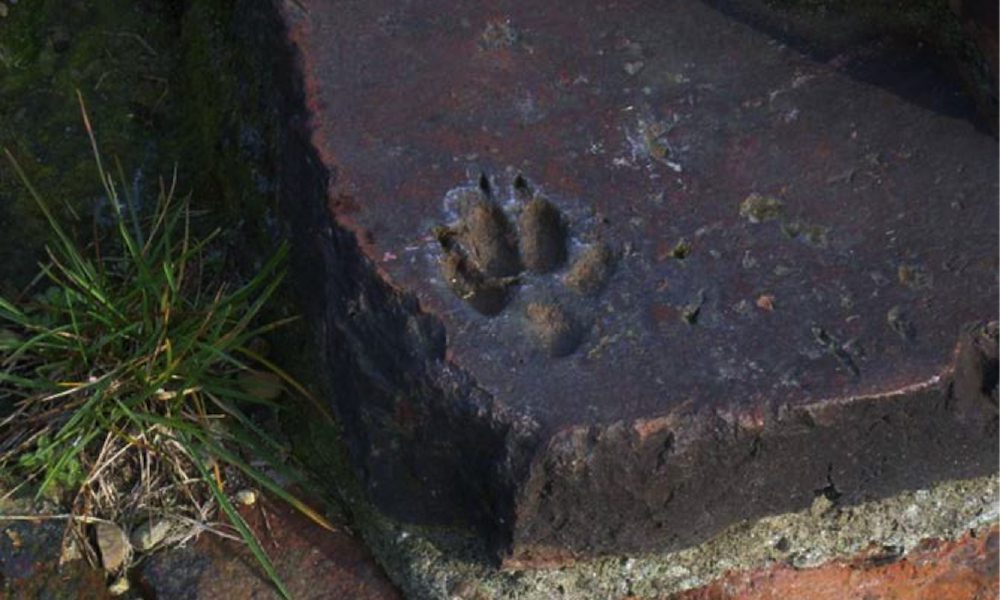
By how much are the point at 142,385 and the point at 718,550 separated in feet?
2.20

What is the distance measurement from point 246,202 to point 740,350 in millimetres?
659

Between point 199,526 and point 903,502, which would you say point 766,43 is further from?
point 199,526

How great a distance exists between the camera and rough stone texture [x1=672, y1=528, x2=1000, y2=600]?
1.64m

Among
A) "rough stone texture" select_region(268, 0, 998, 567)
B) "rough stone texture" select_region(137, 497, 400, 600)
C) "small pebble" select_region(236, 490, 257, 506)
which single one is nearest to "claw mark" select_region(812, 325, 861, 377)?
"rough stone texture" select_region(268, 0, 998, 567)

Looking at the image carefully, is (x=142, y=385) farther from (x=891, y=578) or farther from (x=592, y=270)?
(x=891, y=578)

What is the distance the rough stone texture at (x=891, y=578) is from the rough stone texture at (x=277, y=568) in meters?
0.34

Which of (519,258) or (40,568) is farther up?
(519,258)

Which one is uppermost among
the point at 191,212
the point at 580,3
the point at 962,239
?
the point at 580,3

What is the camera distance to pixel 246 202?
1.87m

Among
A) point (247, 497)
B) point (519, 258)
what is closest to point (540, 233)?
point (519, 258)

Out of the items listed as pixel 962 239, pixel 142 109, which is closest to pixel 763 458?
pixel 962 239

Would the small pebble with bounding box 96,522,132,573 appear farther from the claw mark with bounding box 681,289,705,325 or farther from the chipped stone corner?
the claw mark with bounding box 681,289,705,325

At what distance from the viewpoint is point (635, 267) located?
5.11ft

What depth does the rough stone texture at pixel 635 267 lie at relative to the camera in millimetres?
1484
